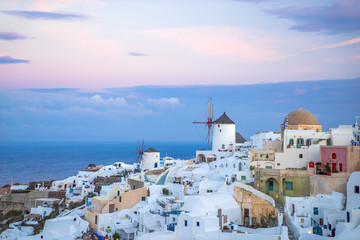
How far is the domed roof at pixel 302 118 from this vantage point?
31625 millimetres

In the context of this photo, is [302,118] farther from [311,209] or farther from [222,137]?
[311,209]

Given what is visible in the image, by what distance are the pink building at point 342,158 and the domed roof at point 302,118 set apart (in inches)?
241

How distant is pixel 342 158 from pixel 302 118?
720 cm

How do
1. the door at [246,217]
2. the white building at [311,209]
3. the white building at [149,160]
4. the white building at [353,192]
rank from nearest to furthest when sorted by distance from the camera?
the white building at [353,192], the white building at [311,209], the door at [246,217], the white building at [149,160]

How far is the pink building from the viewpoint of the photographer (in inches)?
969

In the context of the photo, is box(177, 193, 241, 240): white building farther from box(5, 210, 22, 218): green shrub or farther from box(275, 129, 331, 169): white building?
box(5, 210, 22, 218): green shrub

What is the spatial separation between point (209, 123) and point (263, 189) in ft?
65.8

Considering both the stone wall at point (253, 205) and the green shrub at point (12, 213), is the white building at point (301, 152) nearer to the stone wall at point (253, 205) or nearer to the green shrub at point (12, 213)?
the stone wall at point (253, 205)

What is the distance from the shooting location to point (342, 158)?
980 inches

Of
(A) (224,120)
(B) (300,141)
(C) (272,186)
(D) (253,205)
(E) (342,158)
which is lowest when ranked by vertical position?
(D) (253,205)

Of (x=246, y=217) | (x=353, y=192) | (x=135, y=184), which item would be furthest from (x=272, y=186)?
(x=135, y=184)

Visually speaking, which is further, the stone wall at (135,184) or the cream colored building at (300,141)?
the stone wall at (135,184)

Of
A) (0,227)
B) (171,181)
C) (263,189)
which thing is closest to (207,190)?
(263,189)

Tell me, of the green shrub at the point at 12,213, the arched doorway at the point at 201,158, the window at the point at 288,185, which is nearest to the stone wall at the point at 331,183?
the window at the point at 288,185
